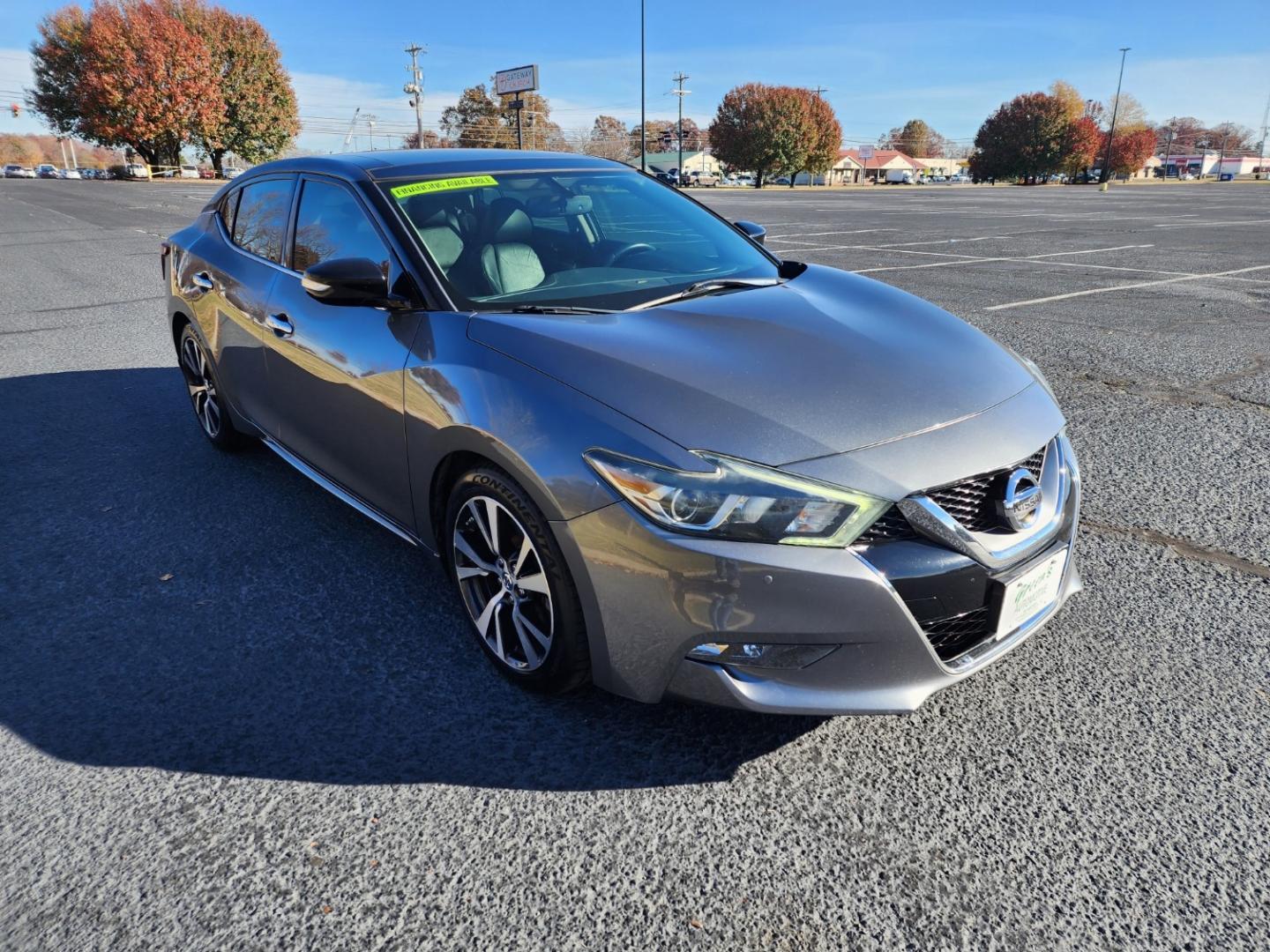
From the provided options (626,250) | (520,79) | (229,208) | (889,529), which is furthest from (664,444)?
(520,79)

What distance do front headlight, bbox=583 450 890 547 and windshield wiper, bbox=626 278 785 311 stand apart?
3.05 ft

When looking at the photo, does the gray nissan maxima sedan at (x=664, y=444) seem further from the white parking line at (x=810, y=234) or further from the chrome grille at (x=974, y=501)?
the white parking line at (x=810, y=234)

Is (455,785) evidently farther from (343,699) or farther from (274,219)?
(274,219)

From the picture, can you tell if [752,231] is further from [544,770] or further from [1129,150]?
[1129,150]

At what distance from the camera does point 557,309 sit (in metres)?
2.79

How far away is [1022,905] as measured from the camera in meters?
1.90

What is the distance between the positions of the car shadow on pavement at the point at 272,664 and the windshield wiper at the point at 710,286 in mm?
1281

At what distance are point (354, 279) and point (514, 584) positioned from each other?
3.63 feet

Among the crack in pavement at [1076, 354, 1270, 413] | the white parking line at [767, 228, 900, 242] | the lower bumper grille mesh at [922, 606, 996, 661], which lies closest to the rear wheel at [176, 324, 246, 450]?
the lower bumper grille mesh at [922, 606, 996, 661]

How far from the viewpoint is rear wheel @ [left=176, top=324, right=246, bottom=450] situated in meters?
4.65

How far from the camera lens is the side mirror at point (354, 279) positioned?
9.16 ft

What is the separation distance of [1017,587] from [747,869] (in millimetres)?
977

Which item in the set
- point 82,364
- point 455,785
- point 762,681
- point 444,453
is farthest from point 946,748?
point 82,364

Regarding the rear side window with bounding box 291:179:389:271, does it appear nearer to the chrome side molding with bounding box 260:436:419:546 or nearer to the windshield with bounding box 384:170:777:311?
the windshield with bounding box 384:170:777:311
